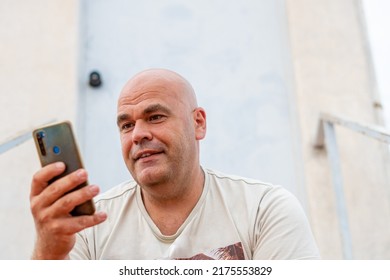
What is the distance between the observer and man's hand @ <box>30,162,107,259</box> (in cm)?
101

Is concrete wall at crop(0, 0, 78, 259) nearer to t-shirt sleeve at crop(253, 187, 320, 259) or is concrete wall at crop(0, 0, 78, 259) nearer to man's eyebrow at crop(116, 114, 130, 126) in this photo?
man's eyebrow at crop(116, 114, 130, 126)

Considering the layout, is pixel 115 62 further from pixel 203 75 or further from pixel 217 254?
pixel 217 254

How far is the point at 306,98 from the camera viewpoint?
2.31 meters

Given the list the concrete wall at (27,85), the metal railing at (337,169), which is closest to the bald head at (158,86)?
the metal railing at (337,169)

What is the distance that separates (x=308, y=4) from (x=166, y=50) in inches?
26.4

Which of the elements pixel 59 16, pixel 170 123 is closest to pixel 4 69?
pixel 59 16

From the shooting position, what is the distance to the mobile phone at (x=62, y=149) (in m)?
1.04

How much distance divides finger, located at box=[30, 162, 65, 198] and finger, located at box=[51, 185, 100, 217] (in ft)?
0.15

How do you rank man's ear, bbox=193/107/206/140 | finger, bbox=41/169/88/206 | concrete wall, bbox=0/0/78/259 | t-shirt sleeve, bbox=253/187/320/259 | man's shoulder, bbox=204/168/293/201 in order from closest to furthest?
finger, bbox=41/169/88/206 < t-shirt sleeve, bbox=253/187/320/259 < man's shoulder, bbox=204/168/293/201 < man's ear, bbox=193/107/206/140 < concrete wall, bbox=0/0/78/259

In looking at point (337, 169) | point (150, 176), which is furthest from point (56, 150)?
point (337, 169)

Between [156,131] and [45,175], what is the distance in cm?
40

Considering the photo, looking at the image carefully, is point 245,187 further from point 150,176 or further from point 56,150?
point 56,150

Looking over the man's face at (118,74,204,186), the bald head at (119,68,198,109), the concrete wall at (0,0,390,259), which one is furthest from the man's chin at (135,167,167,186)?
the concrete wall at (0,0,390,259)

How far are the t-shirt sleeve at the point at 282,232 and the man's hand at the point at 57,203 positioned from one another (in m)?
0.43
